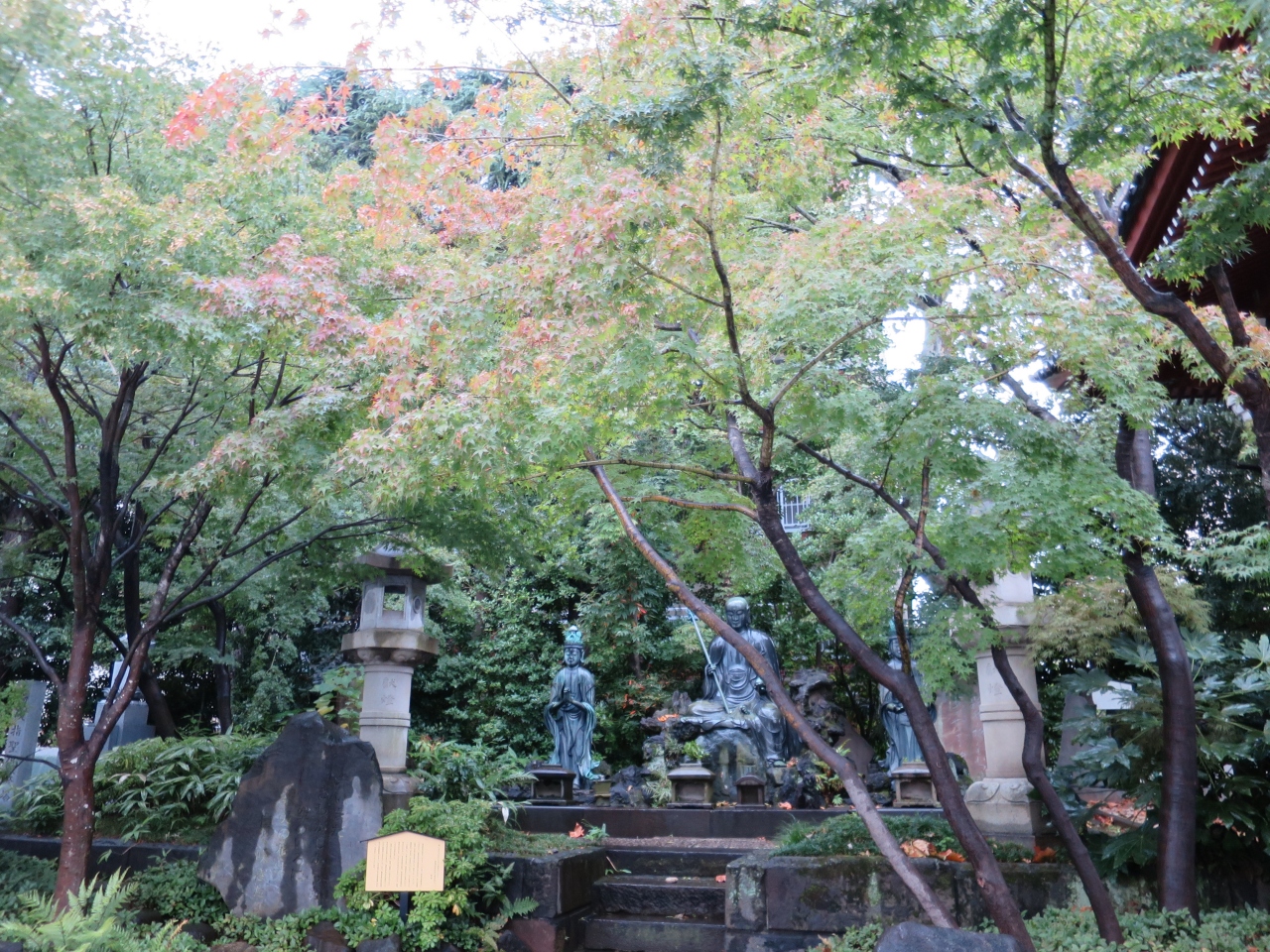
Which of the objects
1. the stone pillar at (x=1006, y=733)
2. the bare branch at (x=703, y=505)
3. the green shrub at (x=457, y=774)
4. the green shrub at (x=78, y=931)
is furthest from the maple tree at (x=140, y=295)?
the stone pillar at (x=1006, y=733)

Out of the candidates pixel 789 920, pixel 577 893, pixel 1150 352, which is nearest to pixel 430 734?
pixel 577 893

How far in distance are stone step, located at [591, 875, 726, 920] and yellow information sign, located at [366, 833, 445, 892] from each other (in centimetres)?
234

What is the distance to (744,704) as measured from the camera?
11922mm

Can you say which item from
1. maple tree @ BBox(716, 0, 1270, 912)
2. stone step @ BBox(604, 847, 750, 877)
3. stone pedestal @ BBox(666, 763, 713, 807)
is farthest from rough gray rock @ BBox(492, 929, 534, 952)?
maple tree @ BBox(716, 0, 1270, 912)

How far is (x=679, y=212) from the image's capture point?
5648mm

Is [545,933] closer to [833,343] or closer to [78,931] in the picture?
[78,931]

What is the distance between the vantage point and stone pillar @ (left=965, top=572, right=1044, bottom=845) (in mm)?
7934

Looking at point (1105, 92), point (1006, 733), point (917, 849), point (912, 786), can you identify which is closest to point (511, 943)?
point (917, 849)

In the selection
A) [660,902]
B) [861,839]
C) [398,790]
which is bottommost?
[660,902]

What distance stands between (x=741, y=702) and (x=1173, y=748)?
20.1ft

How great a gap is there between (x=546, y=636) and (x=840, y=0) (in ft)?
46.5

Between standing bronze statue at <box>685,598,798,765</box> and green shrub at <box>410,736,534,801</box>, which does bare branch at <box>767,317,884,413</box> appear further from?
standing bronze statue at <box>685,598,798,765</box>

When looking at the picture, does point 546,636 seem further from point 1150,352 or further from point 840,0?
point 840,0

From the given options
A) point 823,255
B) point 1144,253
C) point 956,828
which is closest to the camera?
point 956,828
